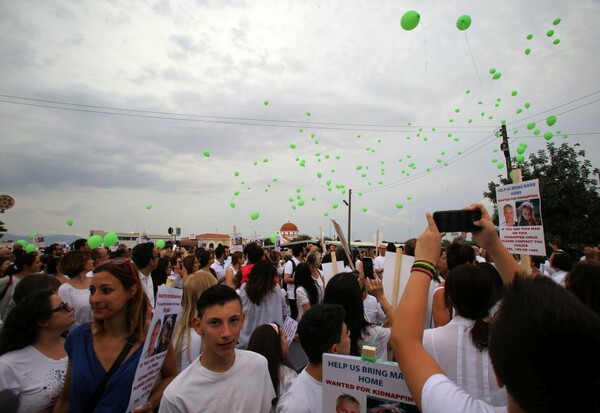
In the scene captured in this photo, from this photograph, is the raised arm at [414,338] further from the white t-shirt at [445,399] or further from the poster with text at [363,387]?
the poster with text at [363,387]

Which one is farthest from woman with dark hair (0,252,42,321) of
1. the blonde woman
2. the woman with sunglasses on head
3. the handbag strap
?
the handbag strap

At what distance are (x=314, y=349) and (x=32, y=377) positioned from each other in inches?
70.6

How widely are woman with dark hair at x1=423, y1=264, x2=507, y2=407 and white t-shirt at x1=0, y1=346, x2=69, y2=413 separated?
238 cm

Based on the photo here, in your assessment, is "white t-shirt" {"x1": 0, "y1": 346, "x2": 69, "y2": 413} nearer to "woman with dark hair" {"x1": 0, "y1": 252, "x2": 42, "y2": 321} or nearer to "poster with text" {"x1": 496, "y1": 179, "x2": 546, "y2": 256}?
"woman with dark hair" {"x1": 0, "y1": 252, "x2": 42, "y2": 321}

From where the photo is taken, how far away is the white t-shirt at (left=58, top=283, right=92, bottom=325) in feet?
13.0

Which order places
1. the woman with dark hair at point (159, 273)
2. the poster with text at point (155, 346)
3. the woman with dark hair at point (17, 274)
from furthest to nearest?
1. the woman with dark hair at point (159, 273)
2. the woman with dark hair at point (17, 274)
3. the poster with text at point (155, 346)

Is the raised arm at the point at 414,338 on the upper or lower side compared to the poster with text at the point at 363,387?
upper

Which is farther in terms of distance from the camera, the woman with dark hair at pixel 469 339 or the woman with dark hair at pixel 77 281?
the woman with dark hair at pixel 77 281

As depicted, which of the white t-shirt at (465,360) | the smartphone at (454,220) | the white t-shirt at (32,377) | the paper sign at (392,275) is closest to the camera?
the smartphone at (454,220)

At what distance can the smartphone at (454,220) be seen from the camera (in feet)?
4.71

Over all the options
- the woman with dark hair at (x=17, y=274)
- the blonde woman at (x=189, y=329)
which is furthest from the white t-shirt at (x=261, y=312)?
the woman with dark hair at (x=17, y=274)

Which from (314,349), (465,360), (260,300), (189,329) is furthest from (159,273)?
(465,360)

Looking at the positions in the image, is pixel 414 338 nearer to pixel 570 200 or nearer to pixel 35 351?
pixel 35 351

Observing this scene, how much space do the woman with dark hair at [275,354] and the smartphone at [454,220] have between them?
1784 mm
